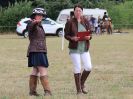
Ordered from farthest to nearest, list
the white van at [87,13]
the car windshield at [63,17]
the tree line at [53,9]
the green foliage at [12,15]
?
the tree line at [53,9]
the green foliage at [12,15]
the white van at [87,13]
the car windshield at [63,17]

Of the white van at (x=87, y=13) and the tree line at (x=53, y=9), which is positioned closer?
the white van at (x=87, y=13)

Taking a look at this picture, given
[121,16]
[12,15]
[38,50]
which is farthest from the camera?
[121,16]

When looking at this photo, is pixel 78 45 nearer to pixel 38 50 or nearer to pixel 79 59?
pixel 79 59

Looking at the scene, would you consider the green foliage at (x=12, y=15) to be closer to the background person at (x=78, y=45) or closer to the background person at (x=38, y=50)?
the background person at (x=78, y=45)

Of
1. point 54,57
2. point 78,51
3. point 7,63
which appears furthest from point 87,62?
point 54,57

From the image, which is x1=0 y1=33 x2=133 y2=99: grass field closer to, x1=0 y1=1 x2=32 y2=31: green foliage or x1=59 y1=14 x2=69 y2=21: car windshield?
x1=59 y1=14 x2=69 y2=21: car windshield

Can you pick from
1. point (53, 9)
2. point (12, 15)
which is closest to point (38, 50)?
point (12, 15)

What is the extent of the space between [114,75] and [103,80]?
1.20 metres

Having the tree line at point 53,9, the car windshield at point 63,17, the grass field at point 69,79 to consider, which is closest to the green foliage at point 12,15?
the tree line at point 53,9

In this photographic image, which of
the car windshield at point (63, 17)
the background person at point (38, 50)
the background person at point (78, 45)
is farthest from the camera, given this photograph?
the car windshield at point (63, 17)

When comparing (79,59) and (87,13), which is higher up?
(79,59)

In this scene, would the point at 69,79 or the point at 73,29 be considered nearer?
the point at 73,29

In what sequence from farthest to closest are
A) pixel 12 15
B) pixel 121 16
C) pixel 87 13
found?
pixel 121 16, pixel 12 15, pixel 87 13

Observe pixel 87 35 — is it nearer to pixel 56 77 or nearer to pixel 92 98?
pixel 92 98
